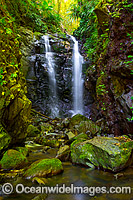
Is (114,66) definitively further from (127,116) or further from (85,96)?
(85,96)

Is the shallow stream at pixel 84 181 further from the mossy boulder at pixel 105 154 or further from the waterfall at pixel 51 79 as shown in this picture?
the waterfall at pixel 51 79

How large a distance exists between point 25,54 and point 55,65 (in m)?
3.18

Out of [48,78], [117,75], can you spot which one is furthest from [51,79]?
[117,75]

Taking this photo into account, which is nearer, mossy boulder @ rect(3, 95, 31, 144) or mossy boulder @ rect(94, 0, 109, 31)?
mossy boulder @ rect(3, 95, 31, 144)

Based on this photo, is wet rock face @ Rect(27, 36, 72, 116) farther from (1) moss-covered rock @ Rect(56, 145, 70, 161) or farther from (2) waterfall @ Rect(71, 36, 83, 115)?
(1) moss-covered rock @ Rect(56, 145, 70, 161)

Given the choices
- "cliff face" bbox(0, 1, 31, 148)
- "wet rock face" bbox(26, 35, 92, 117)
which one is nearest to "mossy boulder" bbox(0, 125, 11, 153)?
"cliff face" bbox(0, 1, 31, 148)

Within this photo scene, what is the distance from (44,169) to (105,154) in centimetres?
167

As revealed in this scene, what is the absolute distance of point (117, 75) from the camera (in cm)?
662

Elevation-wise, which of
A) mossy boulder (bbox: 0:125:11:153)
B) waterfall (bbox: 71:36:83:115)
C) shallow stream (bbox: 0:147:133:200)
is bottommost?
shallow stream (bbox: 0:147:133:200)

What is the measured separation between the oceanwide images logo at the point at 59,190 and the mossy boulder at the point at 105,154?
744 millimetres

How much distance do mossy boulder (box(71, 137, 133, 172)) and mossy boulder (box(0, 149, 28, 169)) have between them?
5.38 ft

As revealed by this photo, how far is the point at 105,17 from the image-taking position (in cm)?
754

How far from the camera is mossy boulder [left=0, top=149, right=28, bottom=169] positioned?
3698mm

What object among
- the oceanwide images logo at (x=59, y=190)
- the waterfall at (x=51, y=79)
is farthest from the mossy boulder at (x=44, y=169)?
the waterfall at (x=51, y=79)
